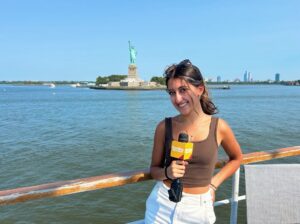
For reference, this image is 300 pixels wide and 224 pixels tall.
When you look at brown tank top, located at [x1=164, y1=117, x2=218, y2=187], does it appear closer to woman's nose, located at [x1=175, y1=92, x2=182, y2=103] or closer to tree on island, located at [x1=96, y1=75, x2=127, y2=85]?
woman's nose, located at [x1=175, y1=92, x2=182, y2=103]

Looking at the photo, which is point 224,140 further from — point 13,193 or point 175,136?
point 13,193

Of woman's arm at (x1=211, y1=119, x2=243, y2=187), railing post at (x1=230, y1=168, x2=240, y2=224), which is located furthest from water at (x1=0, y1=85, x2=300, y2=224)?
woman's arm at (x1=211, y1=119, x2=243, y2=187)

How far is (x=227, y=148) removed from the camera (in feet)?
7.49

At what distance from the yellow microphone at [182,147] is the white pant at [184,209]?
375mm

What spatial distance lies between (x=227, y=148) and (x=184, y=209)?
0.56 m

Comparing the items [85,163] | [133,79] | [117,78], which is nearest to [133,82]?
[133,79]

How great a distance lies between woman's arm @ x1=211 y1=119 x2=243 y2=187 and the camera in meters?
2.18

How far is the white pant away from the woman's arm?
0.61 ft

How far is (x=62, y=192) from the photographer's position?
215 centimetres

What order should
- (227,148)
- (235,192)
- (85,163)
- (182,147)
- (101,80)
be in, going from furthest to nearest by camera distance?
(101,80) → (85,163) → (235,192) → (227,148) → (182,147)

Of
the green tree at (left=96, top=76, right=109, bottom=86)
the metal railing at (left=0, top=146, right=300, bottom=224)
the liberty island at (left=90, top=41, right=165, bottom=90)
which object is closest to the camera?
the metal railing at (left=0, top=146, right=300, bottom=224)

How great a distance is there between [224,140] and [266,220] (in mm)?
1175

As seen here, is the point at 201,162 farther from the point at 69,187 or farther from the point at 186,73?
the point at 69,187

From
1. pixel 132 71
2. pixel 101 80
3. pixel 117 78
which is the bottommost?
pixel 101 80
